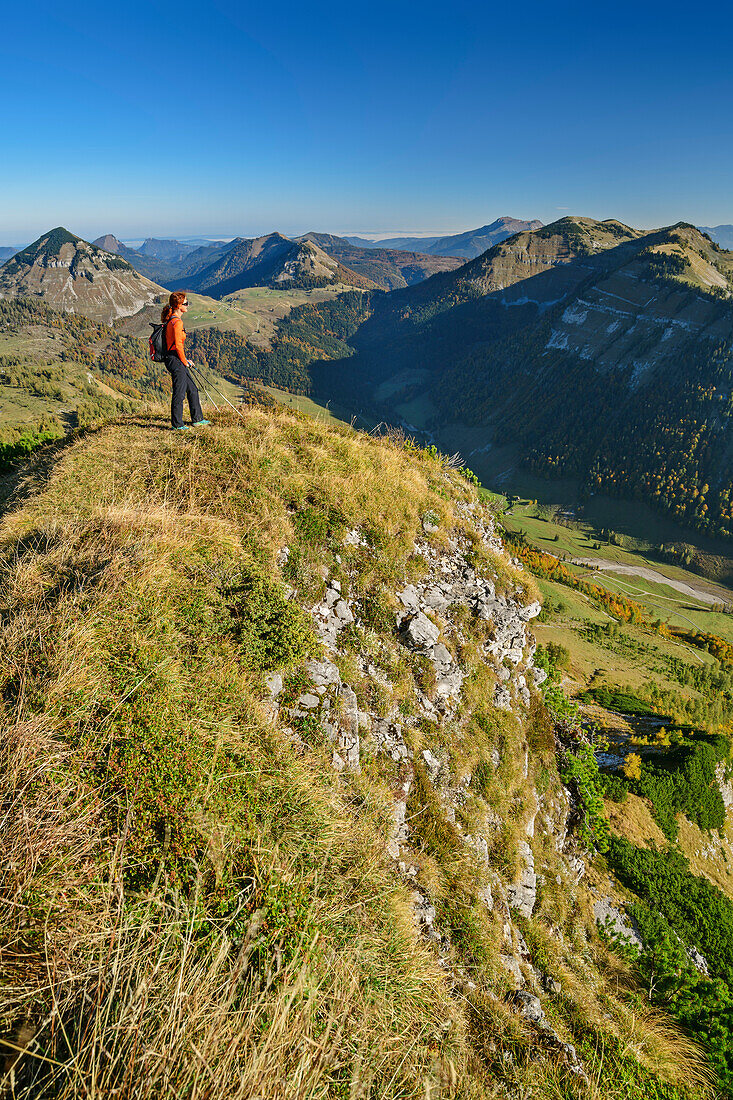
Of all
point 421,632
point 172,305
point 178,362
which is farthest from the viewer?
point 178,362

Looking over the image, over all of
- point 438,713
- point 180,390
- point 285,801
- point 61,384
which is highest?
point 180,390

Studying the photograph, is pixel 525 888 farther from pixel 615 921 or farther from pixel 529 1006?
pixel 615 921

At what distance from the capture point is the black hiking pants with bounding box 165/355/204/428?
33.1 feet

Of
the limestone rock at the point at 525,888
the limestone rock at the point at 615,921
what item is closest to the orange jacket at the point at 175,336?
the limestone rock at the point at 525,888

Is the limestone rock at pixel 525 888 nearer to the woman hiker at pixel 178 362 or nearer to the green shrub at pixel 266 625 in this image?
the green shrub at pixel 266 625

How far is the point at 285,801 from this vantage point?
4828 mm

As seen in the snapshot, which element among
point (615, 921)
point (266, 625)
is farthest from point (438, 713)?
point (615, 921)

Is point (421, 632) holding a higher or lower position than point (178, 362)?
lower

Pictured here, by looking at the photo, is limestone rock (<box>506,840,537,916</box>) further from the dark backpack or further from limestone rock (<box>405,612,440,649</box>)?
the dark backpack

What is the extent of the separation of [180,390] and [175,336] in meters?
1.23

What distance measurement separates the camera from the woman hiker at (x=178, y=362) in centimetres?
951

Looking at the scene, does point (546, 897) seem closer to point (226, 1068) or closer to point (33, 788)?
point (226, 1068)

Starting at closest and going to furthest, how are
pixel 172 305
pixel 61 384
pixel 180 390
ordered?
1. pixel 172 305
2. pixel 180 390
3. pixel 61 384

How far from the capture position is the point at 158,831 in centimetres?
385
